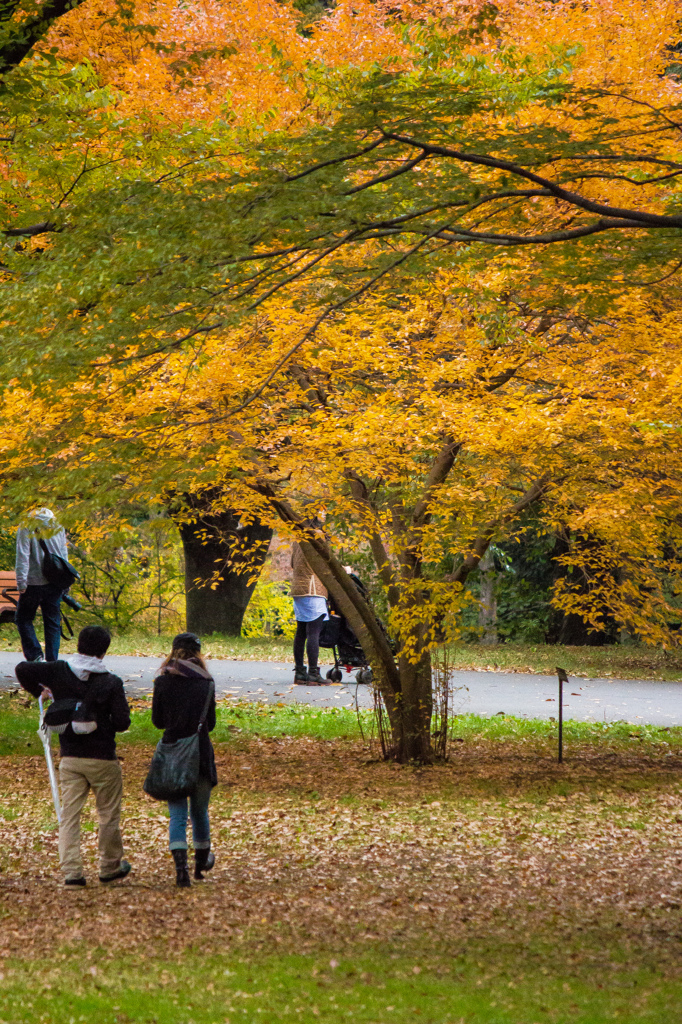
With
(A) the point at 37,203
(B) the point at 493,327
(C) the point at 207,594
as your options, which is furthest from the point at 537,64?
(C) the point at 207,594

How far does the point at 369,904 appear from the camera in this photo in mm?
5879

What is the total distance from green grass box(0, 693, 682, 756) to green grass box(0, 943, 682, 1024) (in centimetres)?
601

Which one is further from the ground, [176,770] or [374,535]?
[374,535]

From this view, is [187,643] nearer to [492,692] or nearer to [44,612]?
[44,612]

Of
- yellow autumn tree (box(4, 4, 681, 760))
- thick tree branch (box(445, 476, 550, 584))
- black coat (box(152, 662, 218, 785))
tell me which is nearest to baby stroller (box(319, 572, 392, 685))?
yellow autumn tree (box(4, 4, 681, 760))

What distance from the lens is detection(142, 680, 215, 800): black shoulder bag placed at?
5.99m

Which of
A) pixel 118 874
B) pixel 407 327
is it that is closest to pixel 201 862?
pixel 118 874

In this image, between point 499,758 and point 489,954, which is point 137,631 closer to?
point 499,758

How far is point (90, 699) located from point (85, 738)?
0.78 feet

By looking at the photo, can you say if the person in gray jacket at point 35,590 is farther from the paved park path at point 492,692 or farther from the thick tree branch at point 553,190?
the thick tree branch at point 553,190

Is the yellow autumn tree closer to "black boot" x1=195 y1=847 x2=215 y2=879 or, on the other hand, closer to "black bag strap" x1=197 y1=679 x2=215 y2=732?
"black bag strap" x1=197 y1=679 x2=215 y2=732

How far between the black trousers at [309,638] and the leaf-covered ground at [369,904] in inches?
128

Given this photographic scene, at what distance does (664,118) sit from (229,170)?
8.73 feet

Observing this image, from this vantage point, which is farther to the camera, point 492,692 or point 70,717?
point 492,692
